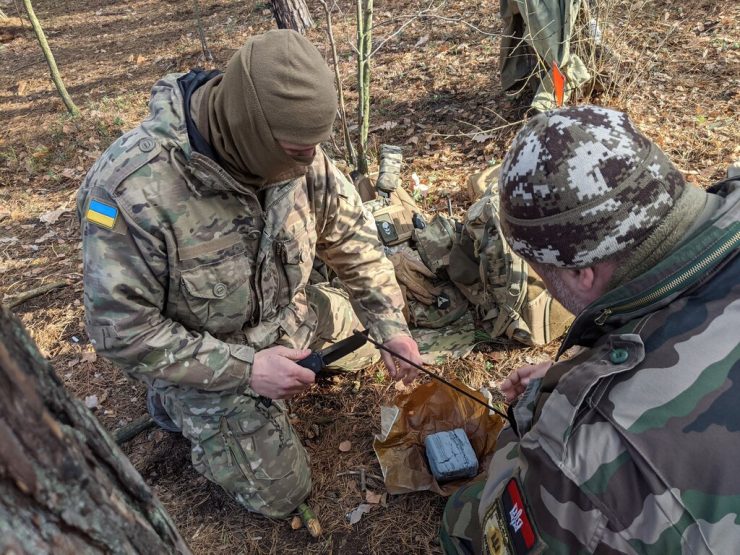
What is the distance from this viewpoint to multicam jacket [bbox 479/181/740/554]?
1.28 m

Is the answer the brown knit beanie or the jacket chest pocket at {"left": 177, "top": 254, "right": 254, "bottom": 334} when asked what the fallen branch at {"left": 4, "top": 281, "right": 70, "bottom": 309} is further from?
the brown knit beanie

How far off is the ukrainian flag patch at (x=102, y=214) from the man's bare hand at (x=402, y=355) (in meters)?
1.60

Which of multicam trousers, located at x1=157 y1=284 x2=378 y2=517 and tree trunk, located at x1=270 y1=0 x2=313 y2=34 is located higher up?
tree trunk, located at x1=270 y1=0 x2=313 y2=34

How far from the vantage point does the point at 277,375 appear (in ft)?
8.61

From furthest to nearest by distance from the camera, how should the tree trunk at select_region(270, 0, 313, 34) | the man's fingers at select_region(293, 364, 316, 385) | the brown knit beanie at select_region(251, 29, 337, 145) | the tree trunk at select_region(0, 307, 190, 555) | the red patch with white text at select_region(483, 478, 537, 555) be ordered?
the tree trunk at select_region(270, 0, 313, 34) < the man's fingers at select_region(293, 364, 316, 385) < the brown knit beanie at select_region(251, 29, 337, 145) < the red patch with white text at select_region(483, 478, 537, 555) < the tree trunk at select_region(0, 307, 190, 555)

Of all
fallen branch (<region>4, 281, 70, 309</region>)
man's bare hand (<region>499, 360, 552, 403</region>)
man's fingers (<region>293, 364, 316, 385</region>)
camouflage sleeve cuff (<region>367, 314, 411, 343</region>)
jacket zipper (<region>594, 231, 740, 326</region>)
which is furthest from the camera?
fallen branch (<region>4, 281, 70, 309</region>)

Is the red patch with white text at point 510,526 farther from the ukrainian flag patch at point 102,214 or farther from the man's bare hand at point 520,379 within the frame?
the ukrainian flag patch at point 102,214

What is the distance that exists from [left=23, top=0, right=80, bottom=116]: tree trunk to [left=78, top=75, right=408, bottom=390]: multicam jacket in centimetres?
653

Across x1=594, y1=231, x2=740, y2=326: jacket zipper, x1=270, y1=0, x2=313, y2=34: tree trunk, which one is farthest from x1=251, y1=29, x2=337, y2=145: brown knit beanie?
x1=270, y1=0, x2=313, y2=34: tree trunk

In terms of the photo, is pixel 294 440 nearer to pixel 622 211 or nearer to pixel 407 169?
pixel 622 211

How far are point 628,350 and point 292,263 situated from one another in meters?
1.88

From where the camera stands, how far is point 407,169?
5.72m

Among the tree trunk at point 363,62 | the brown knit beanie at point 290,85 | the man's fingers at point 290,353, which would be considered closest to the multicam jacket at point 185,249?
the man's fingers at point 290,353

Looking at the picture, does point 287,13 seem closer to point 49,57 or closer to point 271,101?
point 49,57
